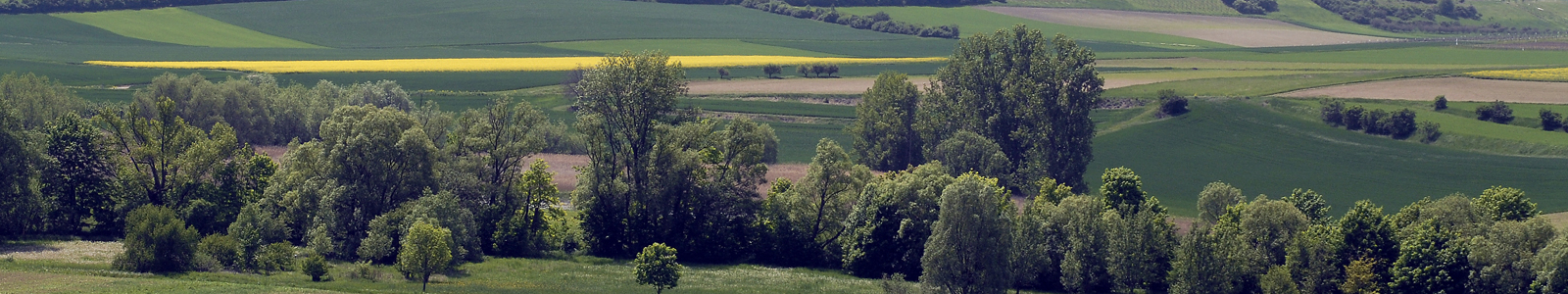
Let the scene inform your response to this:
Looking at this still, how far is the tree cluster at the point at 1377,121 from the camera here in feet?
336

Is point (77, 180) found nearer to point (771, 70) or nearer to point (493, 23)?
point (771, 70)

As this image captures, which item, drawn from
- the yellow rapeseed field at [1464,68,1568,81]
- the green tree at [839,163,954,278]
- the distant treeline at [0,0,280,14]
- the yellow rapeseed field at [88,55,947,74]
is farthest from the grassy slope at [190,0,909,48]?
the green tree at [839,163,954,278]

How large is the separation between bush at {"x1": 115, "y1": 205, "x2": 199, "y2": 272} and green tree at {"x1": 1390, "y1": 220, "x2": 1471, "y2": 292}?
53.1 metres

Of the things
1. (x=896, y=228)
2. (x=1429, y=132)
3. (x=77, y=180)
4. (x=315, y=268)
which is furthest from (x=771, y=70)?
(x=315, y=268)

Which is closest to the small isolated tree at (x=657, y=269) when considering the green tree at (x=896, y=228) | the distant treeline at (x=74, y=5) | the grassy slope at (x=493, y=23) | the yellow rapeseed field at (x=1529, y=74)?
the green tree at (x=896, y=228)

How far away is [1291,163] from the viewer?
9569 cm

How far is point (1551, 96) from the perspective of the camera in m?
116

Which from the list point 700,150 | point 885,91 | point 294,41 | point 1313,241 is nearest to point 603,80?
point 700,150

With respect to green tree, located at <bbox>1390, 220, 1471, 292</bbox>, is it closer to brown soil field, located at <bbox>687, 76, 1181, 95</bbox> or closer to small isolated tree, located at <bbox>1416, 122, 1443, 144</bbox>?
small isolated tree, located at <bbox>1416, 122, 1443, 144</bbox>

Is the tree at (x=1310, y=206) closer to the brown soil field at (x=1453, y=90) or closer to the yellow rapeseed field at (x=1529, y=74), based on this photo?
the brown soil field at (x=1453, y=90)

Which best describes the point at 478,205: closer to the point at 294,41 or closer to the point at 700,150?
the point at 700,150

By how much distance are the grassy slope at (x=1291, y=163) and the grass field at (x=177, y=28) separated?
325 feet

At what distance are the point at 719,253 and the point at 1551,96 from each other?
81439mm

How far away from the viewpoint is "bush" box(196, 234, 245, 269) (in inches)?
2431
